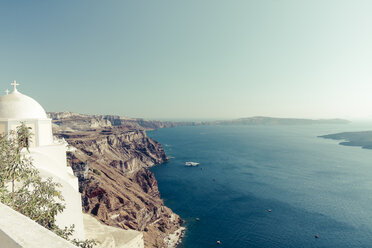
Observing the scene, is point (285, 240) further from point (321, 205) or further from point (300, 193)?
point (300, 193)

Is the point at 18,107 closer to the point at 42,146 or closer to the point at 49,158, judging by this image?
the point at 42,146

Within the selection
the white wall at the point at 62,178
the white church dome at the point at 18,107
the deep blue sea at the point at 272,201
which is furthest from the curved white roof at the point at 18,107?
the deep blue sea at the point at 272,201

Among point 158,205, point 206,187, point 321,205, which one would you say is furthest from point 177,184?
point 321,205

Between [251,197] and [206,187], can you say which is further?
[206,187]

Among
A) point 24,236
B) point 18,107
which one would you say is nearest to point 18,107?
point 18,107

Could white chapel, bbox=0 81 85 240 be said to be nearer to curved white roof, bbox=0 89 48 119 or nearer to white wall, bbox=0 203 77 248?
curved white roof, bbox=0 89 48 119

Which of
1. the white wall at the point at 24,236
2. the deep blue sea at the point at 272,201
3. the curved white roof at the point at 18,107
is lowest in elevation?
the deep blue sea at the point at 272,201

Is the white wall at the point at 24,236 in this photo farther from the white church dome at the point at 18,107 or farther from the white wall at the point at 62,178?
the white church dome at the point at 18,107

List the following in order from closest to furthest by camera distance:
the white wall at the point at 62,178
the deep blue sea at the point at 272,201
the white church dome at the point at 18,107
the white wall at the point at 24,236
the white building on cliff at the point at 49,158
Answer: the white wall at the point at 24,236
the white wall at the point at 62,178
the white building on cliff at the point at 49,158
the white church dome at the point at 18,107
the deep blue sea at the point at 272,201
